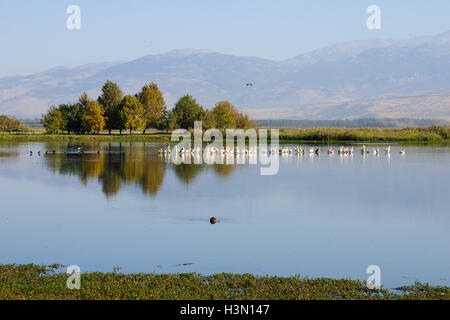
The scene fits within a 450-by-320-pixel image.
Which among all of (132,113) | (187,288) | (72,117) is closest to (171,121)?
(132,113)

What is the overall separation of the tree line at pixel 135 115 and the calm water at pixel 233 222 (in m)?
60.9

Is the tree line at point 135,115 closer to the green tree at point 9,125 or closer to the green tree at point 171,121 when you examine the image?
the green tree at point 171,121

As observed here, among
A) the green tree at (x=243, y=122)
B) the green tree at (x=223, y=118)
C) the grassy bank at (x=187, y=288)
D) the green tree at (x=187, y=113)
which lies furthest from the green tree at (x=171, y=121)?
the grassy bank at (x=187, y=288)

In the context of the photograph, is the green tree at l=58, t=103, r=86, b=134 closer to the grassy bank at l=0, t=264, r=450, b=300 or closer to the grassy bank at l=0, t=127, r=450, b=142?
the grassy bank at l=0, t=127, r=450, b=142

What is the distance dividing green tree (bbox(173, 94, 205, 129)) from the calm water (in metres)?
63.6

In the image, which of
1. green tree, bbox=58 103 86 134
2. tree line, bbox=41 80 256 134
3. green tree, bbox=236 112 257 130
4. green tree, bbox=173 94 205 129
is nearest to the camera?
tree line, bbox=41 80 256 134

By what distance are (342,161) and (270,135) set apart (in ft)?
166

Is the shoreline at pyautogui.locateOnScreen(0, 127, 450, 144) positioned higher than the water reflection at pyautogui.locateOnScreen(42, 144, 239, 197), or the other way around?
the shoreline at pyautogui.locateOnScreen(0, 127, 450, 144)

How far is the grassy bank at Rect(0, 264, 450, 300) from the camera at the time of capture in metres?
11.0

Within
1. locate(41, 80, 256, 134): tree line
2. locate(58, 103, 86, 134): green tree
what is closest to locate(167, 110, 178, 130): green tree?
locate(41, 80, 256, 134): tree line

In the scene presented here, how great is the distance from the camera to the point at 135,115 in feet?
325
